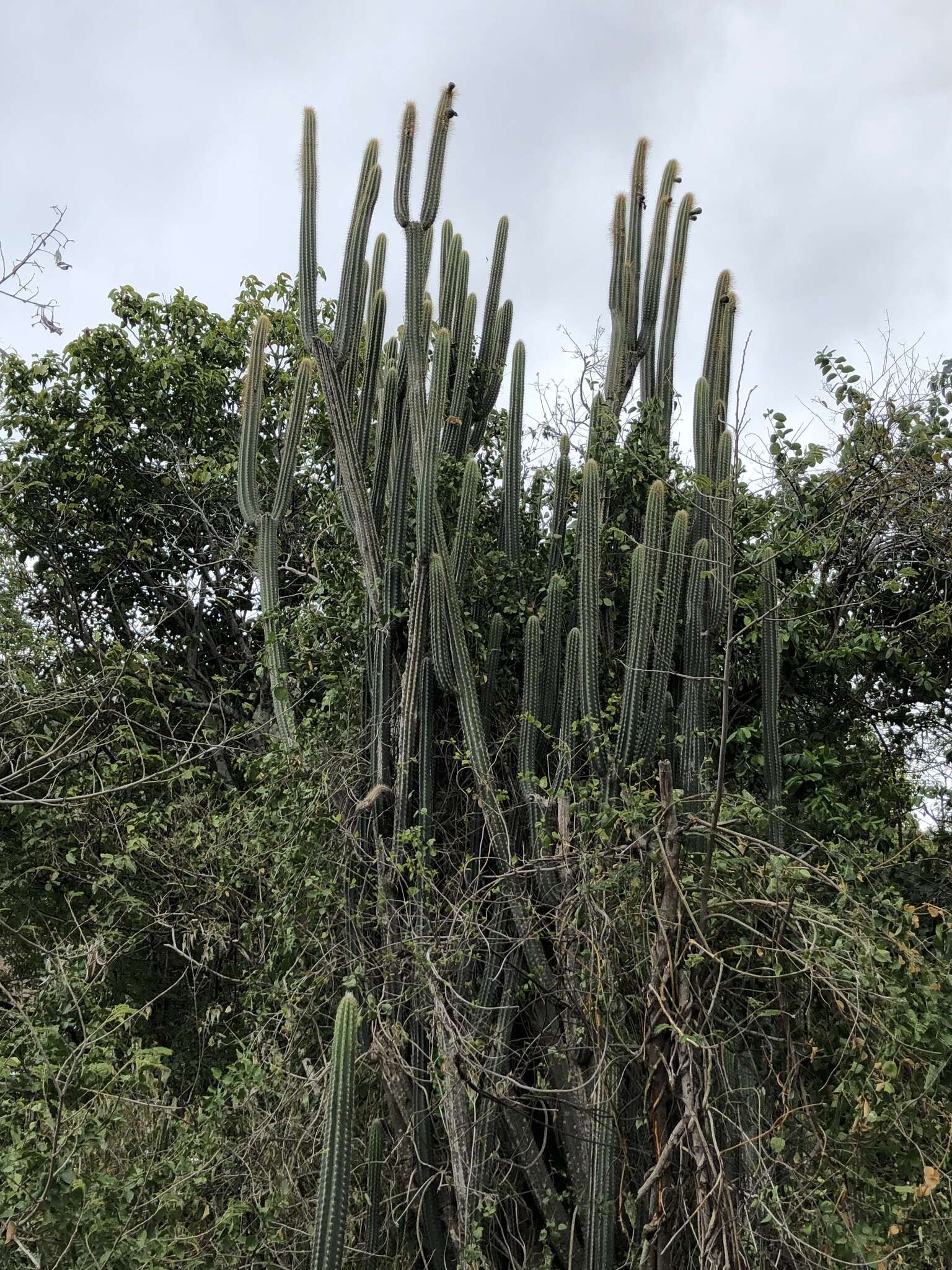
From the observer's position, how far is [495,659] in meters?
6.19

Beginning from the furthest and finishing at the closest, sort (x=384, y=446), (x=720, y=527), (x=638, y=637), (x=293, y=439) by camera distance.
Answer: (x=293, y=439)
(x=384, y=446)
(x=720, y=527)
(x=638, y=637)

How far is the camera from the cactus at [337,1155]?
12.3 feet

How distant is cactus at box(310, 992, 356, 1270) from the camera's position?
12.3ft

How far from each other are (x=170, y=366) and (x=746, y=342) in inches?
268

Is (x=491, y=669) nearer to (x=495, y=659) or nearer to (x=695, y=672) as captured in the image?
(x=495, y=659)

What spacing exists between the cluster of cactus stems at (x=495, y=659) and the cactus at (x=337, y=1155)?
79 cm

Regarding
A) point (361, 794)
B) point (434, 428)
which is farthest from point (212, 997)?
point (434, 428)

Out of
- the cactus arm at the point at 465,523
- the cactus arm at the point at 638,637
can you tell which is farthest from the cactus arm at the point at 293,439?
the cactus arm at the point at 638,637

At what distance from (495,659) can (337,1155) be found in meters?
2.93

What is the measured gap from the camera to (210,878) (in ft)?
23.6

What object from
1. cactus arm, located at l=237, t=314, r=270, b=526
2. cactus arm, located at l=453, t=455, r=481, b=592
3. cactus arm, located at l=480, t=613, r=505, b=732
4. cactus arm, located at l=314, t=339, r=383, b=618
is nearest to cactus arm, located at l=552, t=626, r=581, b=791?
cactus arm, located at l=480, t=613, r=505, b=732

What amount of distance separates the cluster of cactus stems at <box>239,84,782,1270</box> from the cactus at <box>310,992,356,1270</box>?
2.59ft

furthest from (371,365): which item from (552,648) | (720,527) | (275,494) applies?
(720,527)

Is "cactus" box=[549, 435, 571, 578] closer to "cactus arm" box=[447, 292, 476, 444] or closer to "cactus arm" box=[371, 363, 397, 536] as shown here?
"cactus arm" box=[447, 292, 476, 444]
